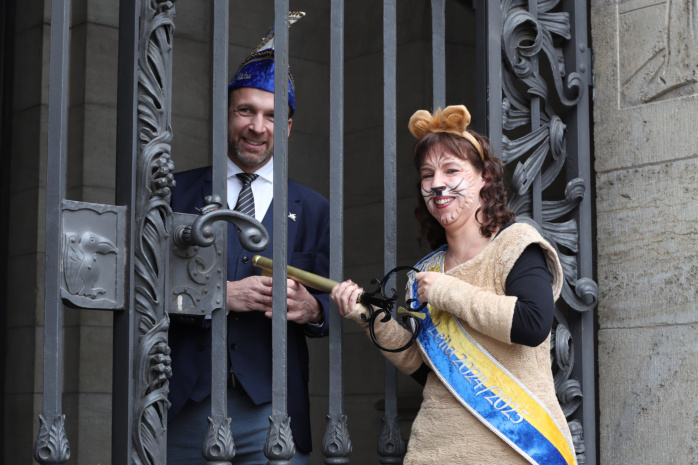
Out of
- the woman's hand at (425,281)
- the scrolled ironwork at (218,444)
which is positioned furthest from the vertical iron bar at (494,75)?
the scrolled ironwork at (218,444)

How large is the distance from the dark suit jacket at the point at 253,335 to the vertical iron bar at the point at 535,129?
0.75 metres

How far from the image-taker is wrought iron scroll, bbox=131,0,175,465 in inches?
119

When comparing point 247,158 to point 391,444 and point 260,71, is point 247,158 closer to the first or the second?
point 260,71

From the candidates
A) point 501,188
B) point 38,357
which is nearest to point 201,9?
point 38,357

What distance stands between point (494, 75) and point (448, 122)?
0.55 meters

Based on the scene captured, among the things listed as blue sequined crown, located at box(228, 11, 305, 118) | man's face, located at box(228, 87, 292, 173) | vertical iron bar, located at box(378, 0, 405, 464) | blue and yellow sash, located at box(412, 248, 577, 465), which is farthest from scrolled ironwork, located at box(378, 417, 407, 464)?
blue sequined crown, located at box(228, 11, 305, 118)

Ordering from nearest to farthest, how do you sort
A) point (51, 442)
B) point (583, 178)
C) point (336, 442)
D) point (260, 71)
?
1. point (51, 442)
2. point (336, 442)
3. point (260, 71)
4. point (583, 178)

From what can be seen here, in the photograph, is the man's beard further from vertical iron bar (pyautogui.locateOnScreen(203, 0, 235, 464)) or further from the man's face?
vertical iron bar (pyautogui.locateOnScreen(203, 0, 235, 464))

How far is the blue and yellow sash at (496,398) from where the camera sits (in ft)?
10.3

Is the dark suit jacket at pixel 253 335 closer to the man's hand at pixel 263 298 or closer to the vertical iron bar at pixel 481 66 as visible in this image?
the man's hand at pixel 263 298

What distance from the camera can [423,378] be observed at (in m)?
3.54

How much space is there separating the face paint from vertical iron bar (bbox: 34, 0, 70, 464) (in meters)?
1.10

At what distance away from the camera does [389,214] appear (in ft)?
12.0

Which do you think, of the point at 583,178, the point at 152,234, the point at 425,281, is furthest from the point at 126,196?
the point at 583,178
